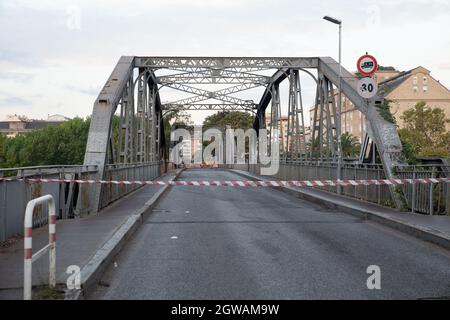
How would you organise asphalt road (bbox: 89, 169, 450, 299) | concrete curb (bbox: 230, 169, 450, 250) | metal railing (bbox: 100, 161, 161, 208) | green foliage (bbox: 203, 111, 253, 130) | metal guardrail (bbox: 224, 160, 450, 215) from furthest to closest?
1. green foliage (bbox: 203, 111, 253, 130)
2. metal railing (bbox: 100, 161, 161, 208)
3. metal guardrail (bbox: 224, 160, 450, 215)
4. concrete curb (bbox: 230, 169, 450, 250)
5. asphalt road (bbox: 89, 169, 450, 299)

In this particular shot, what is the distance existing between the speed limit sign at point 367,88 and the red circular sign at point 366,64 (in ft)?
1.51

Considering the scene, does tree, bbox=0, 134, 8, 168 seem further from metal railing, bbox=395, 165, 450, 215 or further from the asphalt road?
metal railing, bbox=395, 165, 450, 215

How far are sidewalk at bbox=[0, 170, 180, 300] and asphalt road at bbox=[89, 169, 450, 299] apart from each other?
478mm

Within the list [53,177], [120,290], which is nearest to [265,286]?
[120,290]

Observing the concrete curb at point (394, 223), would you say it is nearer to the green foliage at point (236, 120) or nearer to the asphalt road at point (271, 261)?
the asphalt road at point (271, 261)

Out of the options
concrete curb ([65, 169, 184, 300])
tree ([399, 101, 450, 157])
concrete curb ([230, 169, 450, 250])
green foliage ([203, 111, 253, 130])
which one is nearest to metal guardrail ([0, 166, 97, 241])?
concrete curb ([65, 169, 184, 300])

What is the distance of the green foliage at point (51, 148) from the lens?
4006 inches

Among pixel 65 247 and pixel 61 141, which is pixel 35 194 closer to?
pixel 65 247

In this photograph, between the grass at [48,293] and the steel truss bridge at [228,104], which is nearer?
the grass at [48,293]

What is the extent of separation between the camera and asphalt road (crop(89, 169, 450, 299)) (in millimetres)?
6262

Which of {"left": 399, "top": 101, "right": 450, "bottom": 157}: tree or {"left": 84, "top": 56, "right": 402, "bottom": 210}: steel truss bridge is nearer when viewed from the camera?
{"left": 84, "top": 56, "right": 402, "bottom": 210}: steel truss bridge

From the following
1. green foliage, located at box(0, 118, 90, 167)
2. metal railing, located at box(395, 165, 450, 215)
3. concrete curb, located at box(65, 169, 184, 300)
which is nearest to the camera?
concrete curb, located at box(65, 169, 184, 300)

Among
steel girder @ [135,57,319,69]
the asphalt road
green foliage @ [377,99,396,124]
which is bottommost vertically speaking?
the asphalt road

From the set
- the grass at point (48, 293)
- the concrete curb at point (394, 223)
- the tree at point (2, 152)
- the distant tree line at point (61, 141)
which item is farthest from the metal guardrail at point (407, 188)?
the tree at point (2, 152)
